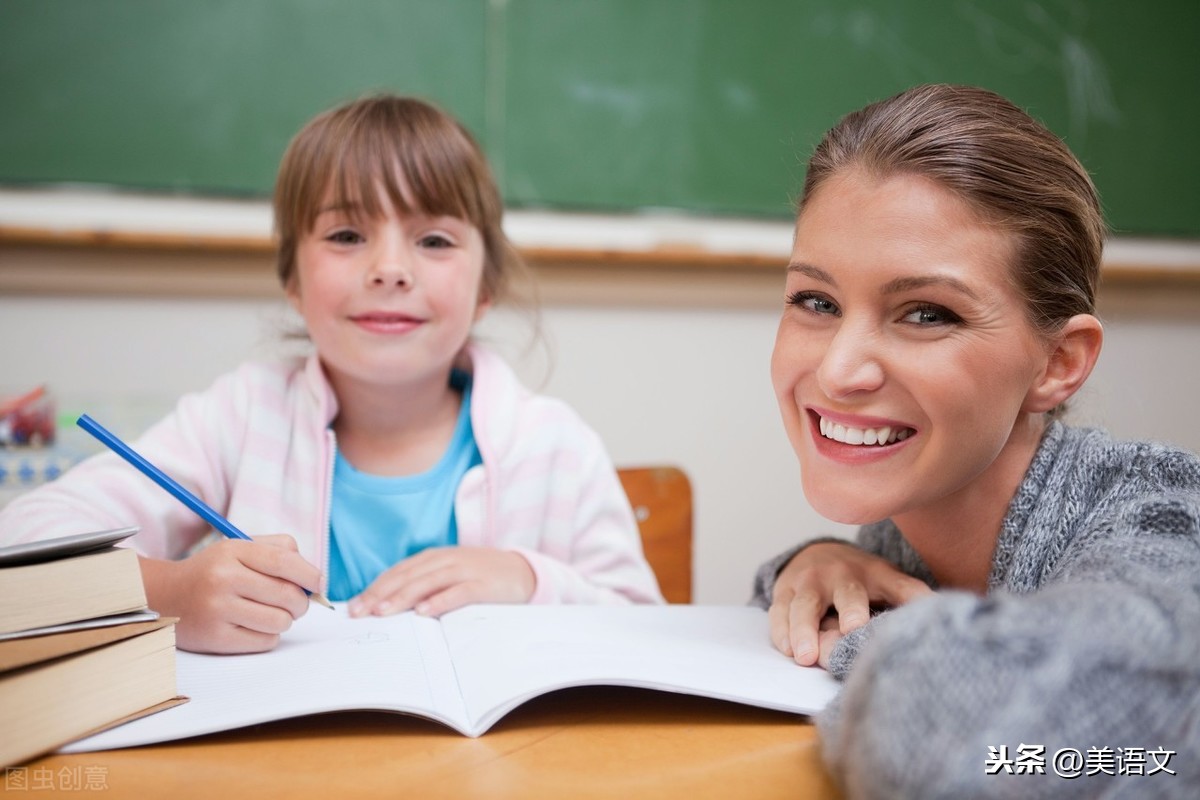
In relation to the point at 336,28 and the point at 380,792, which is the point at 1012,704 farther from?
the point at 336,28

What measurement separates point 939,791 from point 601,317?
1669 millimetres

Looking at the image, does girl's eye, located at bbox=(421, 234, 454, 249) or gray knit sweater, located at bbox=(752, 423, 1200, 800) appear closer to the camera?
gray knit sweater, located at bbox=(752, 423, 1200, 800)

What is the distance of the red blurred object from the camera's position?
1.70m

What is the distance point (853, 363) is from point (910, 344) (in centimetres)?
4

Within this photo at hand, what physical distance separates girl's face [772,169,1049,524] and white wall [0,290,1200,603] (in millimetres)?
1184

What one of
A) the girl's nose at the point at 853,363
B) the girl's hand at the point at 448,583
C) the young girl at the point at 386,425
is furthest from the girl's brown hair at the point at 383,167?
the girl's nose at the point at 853,363

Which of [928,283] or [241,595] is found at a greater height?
[928,283]

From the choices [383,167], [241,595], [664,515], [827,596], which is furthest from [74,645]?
[664,515]

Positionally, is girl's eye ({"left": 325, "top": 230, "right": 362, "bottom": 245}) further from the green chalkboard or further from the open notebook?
the green chalkboard

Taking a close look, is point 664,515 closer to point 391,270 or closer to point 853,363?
point 391,270

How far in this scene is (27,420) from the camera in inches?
67.8

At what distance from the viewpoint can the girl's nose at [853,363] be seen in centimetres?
74

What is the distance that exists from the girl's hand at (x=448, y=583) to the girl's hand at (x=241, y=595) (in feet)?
0.44

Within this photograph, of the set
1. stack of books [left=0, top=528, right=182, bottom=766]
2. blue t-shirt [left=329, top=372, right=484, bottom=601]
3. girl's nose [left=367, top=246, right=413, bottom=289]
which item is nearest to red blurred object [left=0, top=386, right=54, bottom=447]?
blue t-shirt [left=329, top=372, right=484, bottom=601]
